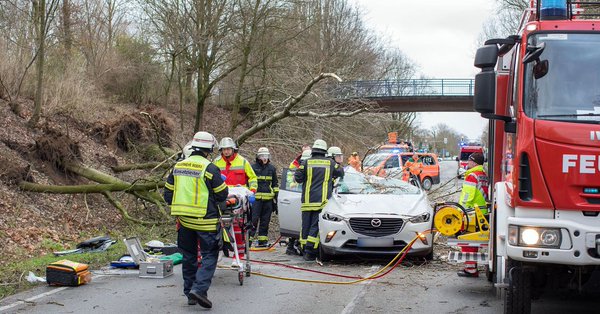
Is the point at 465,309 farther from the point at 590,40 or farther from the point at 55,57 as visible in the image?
the point at 55,57

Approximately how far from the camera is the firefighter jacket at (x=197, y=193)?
7617 mm

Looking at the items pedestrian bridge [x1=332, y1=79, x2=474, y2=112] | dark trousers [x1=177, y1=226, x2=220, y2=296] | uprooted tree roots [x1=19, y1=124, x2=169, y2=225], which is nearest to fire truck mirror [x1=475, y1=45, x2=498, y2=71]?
dark trousers [x1=177, y1=226, x2=220, y2=296]

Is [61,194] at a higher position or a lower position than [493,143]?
lower

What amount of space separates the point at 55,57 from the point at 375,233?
16.3 metres

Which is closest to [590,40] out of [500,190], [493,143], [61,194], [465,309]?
[500,190]

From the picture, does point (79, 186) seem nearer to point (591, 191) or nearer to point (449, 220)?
point (449, 220)

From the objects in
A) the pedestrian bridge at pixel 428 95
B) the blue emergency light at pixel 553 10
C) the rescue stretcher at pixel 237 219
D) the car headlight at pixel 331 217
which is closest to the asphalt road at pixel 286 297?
the rescue stretcher at pixel 237 219

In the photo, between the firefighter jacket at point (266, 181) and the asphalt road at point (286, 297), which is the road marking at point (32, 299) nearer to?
the asphalt road at point (286, 297)

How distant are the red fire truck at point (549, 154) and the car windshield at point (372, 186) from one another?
504cm

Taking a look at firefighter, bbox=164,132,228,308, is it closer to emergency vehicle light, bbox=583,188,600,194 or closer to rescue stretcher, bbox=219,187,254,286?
rescue stretcher, bbox=219,187,254,286

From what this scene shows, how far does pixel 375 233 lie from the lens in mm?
10484

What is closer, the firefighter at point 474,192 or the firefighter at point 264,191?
the firefighter at point 474,192

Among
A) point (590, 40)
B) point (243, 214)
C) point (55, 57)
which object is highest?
point (55, 57)

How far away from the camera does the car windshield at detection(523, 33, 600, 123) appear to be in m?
5.90
